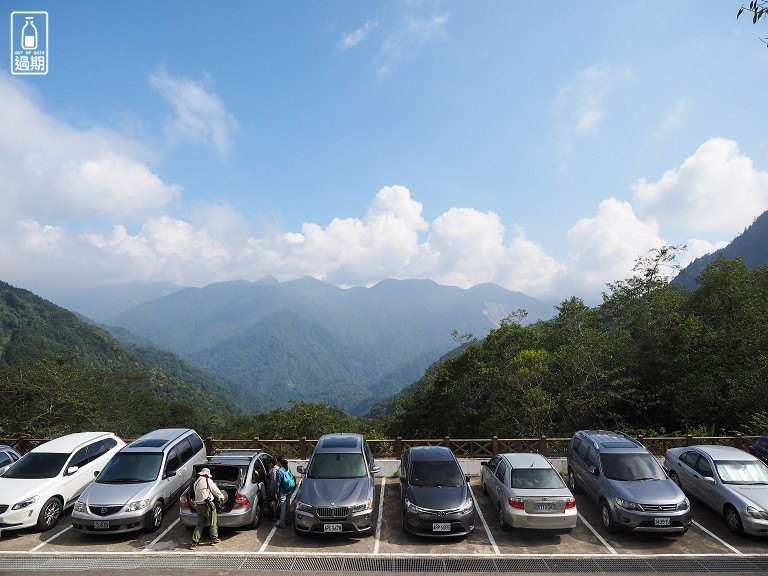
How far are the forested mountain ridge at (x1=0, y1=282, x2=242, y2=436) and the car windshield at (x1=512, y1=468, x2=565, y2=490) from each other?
44119 millimetres

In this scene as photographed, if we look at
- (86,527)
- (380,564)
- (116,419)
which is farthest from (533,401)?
(116,419)

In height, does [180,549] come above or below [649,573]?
above

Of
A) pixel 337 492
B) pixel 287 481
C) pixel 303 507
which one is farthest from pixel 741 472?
pixel 287 481

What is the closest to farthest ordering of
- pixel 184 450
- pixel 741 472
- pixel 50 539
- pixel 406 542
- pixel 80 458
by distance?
pixel 406 542 → pixel 50 539 → pixel 741 472 → pixel 80 458 → pixel 184 450

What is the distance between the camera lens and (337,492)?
10445 millimetres

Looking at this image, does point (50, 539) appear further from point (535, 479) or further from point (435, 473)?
point (535, 479)

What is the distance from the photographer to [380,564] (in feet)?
30.3

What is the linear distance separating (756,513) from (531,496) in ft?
17.0

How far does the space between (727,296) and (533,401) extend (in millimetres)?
15027

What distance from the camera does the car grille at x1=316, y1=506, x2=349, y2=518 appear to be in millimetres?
9961

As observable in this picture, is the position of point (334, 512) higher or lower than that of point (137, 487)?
lower

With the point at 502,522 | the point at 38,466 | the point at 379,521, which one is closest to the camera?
the point at 502,522

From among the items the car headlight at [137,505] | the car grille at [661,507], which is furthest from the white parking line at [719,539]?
the car headlight at [137,505]

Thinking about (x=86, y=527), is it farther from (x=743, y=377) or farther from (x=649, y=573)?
(x=743, y=377)
